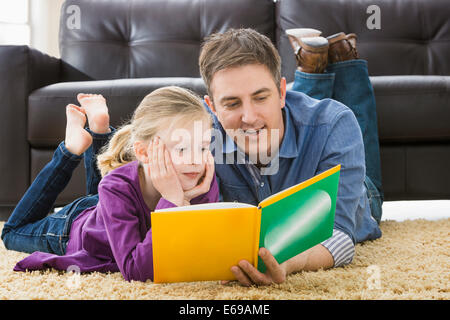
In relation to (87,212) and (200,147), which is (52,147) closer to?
(87,212)

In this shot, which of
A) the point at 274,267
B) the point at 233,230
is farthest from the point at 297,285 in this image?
the point at 233,230

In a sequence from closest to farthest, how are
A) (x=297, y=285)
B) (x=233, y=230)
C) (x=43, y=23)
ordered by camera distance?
1. (x=233, y=230)
2. (x=297, y=285)
3. (x=43, y=23)

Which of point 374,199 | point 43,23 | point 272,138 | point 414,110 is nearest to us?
point 272,138

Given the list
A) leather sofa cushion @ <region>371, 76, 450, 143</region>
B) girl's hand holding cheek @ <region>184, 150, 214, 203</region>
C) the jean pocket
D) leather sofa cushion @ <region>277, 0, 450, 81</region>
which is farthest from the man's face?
leather sofa cushion @ <region>277, 0, 450, 81</region>

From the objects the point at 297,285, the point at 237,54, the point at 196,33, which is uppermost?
the point at 196,33

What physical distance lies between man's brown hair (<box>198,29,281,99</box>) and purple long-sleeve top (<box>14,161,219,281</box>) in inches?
9.5

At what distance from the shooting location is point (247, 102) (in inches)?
33.7

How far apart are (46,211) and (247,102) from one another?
61 cm

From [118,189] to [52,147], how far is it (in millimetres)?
778

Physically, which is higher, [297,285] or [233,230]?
[233,230]

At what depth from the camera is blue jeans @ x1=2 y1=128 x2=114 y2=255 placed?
1056 millimetres

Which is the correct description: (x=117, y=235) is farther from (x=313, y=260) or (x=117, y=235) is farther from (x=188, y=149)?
(x=313, y=260)

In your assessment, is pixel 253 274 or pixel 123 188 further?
pixel 123 188

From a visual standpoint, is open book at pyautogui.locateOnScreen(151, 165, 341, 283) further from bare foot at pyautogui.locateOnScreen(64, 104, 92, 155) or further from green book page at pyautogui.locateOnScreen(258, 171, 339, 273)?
bare foot at pyautogui.locateOnScreen(64, 104, 92, 155)
